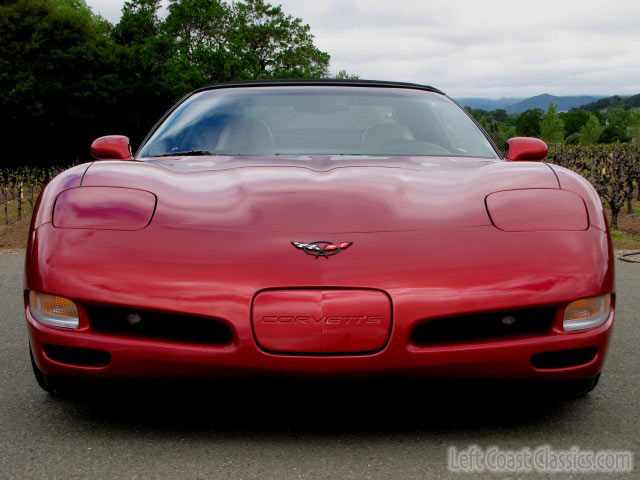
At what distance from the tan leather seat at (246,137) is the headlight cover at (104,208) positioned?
876 millimetres

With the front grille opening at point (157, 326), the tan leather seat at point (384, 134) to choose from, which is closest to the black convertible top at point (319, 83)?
the tan leather seat at point (384, 134)

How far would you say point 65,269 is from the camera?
7.59ft

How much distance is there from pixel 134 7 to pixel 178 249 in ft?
175

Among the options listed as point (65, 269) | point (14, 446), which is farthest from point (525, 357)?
point (14, 446)

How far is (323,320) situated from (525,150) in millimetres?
1617

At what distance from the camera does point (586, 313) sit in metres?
2.37

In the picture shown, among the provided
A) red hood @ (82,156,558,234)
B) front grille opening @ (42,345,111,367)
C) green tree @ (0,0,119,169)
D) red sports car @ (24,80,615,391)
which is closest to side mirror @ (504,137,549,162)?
red hood @ (82,156,558,234)

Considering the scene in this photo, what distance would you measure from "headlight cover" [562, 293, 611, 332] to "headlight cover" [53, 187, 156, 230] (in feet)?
4.37

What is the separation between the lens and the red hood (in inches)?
92.6

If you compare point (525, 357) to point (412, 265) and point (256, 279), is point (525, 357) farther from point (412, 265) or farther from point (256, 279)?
point (256, 279)

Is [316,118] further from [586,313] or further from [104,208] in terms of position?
[586,313]

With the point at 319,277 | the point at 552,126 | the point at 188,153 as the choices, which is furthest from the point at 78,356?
the point at 552,126

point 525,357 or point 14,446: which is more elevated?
point 525,357

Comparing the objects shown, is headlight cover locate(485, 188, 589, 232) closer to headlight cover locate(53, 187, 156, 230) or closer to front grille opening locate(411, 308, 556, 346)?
front grille opening locate(411, 308, 556, 346)
